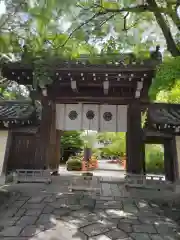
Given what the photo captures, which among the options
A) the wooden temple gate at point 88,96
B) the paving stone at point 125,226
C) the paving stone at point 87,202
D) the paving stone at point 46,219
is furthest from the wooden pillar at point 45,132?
the paving stone at point 125,226

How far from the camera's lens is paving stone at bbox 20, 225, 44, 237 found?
4.11m

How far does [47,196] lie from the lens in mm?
6621

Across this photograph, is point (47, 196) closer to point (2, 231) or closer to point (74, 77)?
point (2, 231)

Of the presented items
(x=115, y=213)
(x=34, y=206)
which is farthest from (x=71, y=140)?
(x=115, y=213)

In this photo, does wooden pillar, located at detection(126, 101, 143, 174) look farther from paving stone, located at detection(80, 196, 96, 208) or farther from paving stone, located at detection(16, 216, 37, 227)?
paving stone, located at detection(16, 216, 37, 227)

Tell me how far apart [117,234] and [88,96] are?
249 inches

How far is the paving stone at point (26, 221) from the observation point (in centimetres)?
455

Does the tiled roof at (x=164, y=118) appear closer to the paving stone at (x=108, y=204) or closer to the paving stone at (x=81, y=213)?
the paving stone at (x=108, y=204)

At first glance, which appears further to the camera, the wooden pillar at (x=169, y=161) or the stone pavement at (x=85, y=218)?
the wooden pillar at (x=169, y=161)

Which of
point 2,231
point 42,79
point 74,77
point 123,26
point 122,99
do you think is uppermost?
point 123,26

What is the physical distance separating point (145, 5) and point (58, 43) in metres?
2.18

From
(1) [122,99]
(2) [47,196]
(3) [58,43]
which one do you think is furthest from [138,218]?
(1) [122,99]

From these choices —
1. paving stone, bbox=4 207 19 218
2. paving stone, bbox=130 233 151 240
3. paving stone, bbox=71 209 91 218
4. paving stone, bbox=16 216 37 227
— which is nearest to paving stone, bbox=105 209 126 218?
paving stone, bbox=71 209 91 218

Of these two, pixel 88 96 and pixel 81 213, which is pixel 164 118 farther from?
pixel 81 213
